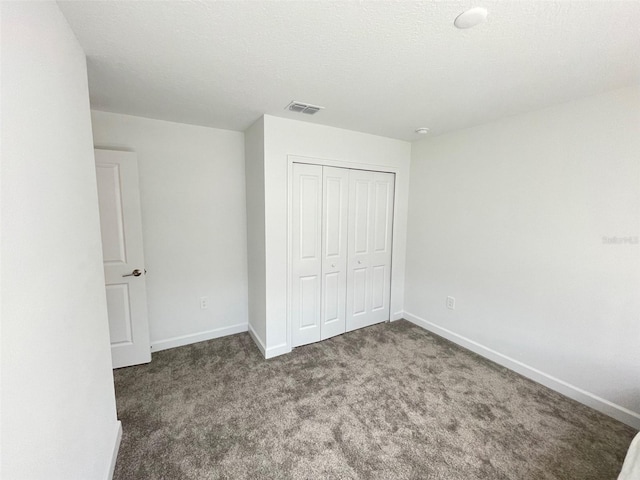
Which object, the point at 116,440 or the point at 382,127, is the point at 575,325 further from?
the point at 116,440

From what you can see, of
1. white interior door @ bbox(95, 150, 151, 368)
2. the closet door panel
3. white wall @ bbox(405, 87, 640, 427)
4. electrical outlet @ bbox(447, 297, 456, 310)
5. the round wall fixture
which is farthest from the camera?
the closet door panel

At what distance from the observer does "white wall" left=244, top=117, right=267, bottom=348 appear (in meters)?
2.54

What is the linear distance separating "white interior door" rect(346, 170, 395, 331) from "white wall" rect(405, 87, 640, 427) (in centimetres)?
60

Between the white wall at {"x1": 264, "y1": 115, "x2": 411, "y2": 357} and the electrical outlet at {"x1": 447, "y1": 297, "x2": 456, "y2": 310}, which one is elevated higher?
the white wall at {"x1": 264, "y1": 115, "x2": 411, "y2": 357}

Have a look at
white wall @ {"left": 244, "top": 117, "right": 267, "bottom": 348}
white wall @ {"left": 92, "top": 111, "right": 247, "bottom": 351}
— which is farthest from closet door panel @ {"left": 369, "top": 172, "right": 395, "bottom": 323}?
white wall @ {"left": 92, "top": 111, "right": 247, "bottom": 351}

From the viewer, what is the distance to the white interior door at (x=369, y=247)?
121 inches

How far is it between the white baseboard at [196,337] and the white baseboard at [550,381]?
2.35 metres

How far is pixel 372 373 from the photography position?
2.40 meters

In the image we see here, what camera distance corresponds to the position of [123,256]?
2.38 meters

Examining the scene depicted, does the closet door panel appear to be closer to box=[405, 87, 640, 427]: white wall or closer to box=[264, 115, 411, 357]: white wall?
box=[264, 115, 411, 357]: white wall

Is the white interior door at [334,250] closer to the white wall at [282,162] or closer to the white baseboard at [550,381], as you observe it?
the white wall at [282,162]

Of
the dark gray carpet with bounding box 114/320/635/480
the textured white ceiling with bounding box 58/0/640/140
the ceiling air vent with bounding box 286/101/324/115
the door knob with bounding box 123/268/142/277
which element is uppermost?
the ceiling air vent with bounding box 286/101/324/115

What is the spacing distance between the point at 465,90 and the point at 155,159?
2711 millimetres

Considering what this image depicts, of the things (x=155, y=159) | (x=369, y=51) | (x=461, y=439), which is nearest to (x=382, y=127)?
(x=369, y=51)
